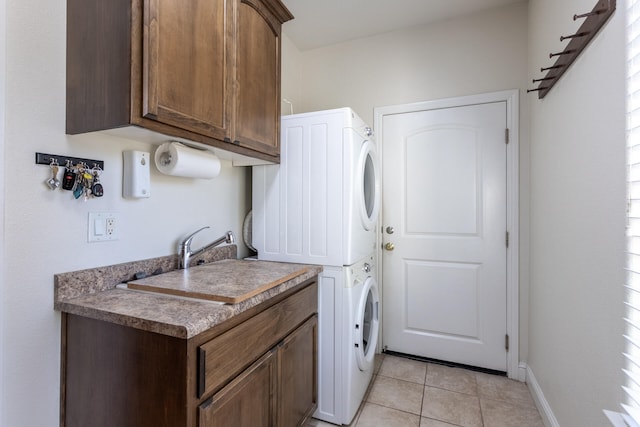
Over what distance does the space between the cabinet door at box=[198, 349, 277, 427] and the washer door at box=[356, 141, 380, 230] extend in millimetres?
978

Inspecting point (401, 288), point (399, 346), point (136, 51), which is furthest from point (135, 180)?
point (399, 346)

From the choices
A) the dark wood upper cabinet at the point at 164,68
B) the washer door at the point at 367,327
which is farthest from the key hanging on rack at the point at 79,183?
the washer door at the point at 367,327

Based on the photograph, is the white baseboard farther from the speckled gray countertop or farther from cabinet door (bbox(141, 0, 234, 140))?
cabinet door (bbox(141, 0, 234, 140))

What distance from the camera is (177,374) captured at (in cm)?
87

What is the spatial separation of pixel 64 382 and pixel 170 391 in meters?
0.55

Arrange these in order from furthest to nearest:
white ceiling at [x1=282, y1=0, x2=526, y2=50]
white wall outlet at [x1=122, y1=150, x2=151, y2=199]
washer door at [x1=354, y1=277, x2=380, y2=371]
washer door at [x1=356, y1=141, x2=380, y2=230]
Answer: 1. white ceiling at [x1=282, y1=0, x2=526, y2=50]
2. washer door at [x1=356, y1=141, x2=380, y2=230]
3. washer door at [x1=354, y1=277, x2=380, y2=371]
4. white wall outlet at [x1=122, y1=150, x2=151, y2=199]

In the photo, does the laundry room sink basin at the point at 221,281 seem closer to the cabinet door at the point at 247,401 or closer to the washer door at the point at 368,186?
the cabinet door at the point at 247,401

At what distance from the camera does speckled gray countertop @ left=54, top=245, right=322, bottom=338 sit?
89 centimetres

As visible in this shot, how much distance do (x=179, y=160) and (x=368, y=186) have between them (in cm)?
123

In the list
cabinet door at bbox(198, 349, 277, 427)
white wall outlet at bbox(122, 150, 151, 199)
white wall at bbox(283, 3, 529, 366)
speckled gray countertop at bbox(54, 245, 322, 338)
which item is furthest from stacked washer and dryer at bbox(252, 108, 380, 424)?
white wall at bbox(283, 3, 529, 366)

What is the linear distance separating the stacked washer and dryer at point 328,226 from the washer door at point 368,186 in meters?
0.02

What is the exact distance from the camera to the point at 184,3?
44.4 inches

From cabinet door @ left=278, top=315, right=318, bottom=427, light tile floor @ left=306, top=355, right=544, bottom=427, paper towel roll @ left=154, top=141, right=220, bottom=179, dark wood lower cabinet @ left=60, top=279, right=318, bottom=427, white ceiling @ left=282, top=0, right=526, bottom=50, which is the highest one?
white ceiling @ left=282, top=0, right=526, bottom=50

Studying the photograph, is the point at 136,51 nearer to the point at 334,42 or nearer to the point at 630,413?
the point at 630,413
